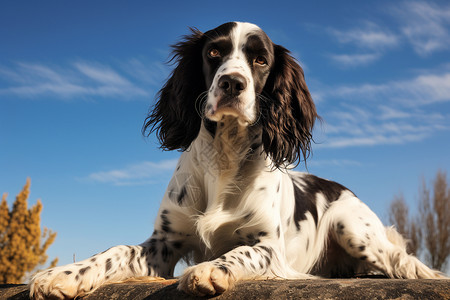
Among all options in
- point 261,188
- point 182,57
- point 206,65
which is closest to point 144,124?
point 182,57

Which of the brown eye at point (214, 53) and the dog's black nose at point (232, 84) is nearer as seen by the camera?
the dog's black nose at point (232, 84)

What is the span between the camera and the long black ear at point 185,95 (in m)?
3.86

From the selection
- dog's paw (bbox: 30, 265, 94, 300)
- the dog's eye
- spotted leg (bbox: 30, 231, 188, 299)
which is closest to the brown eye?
the dog's eye

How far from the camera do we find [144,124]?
443cm

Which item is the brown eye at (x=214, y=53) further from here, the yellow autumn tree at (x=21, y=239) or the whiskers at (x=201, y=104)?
the yellow autumn tree at (x=21, y=239)

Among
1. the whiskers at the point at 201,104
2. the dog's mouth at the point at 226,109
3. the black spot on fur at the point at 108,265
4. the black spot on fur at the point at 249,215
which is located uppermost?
the whiskers at the point at 201,104

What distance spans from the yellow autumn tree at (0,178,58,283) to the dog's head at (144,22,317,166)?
14531 mm

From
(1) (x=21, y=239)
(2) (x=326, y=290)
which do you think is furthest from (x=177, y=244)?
(1) (x=21, y=239)

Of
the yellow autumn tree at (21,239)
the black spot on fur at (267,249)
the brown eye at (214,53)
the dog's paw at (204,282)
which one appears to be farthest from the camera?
the yellow autumn tree at (21,239)

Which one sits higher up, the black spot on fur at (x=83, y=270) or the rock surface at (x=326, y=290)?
the black spot on fur at (x=83, y=270)

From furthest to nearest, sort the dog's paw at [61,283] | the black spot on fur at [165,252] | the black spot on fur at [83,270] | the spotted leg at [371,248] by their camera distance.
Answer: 1. the spotted leg at [371,248]
2. the black spot on fur at [165,252]
3. the black spot on fur at [83,270]
4. the dog's paw at [61,283]

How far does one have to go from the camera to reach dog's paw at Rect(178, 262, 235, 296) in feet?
8.05

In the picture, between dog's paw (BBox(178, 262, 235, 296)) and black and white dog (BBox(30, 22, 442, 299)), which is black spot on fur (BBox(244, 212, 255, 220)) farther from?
dog's paw (BBox(178, 262, 235, 296))

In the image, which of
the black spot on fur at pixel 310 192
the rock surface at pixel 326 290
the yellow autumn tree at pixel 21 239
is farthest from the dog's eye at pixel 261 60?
the yellow autumn tree at pixel 21 239
